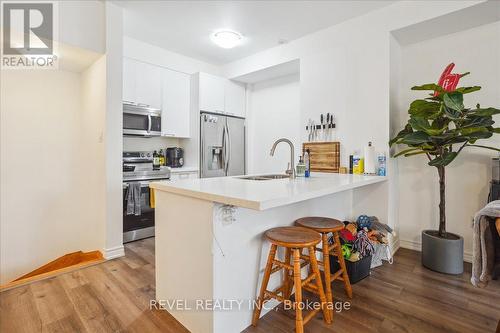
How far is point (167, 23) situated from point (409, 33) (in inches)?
108

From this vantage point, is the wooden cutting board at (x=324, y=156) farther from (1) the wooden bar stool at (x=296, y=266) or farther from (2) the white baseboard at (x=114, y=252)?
(2) the white baseboard at (x=114, y=252)

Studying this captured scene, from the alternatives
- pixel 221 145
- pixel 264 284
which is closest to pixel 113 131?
pixel 221 145

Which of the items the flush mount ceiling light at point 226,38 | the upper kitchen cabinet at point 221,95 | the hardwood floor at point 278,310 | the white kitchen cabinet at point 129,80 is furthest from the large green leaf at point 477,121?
the white kitchen cabinet at point 129,80

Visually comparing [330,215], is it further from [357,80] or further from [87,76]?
[87,76]

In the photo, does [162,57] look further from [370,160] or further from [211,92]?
[370,160]

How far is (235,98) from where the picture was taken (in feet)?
14.6

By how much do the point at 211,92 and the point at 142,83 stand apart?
1047 mm

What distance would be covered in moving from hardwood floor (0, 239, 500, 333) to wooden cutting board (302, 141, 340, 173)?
126 cm

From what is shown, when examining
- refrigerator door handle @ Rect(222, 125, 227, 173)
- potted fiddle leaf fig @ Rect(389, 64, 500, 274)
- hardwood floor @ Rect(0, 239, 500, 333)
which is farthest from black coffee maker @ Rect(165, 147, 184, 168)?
potted fiddle leaf fig @ Rect(389, 64, 500, 274)

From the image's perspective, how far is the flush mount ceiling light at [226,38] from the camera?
323cm

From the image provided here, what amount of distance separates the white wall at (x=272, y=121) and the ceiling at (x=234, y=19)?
0.76m

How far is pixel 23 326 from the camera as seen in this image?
1594mm

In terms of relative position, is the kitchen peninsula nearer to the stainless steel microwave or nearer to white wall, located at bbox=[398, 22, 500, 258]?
white wall, located at bbox=[398, 22, 500, 258]

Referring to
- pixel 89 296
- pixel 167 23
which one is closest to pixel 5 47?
pixel 167 23
